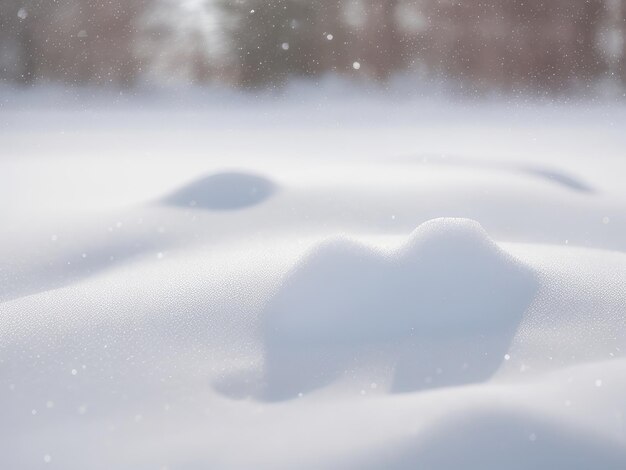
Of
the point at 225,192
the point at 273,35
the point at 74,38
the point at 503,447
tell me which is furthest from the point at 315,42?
the point at 503,447

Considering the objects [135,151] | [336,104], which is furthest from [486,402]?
[336,104]

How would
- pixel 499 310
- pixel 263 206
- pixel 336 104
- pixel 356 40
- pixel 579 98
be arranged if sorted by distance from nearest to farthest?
pixel 499 310
pixel 263 206
pixel 336 104
pixel 579 98
pixel 356 40

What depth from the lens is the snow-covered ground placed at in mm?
831

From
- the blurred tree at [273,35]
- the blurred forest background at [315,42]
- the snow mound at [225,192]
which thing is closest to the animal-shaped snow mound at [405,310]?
the snow mound at [225,192]

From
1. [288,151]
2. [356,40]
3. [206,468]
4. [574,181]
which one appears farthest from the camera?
[356,40]

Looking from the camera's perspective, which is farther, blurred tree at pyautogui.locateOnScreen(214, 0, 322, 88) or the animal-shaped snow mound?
blurred tree at pyautogui.locateOnScreen(214, 0, 322, 88)

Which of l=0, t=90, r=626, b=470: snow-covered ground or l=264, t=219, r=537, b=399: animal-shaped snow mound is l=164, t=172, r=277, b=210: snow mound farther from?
l=264, t=219, r=537, b=399: animal-shaped snow mound

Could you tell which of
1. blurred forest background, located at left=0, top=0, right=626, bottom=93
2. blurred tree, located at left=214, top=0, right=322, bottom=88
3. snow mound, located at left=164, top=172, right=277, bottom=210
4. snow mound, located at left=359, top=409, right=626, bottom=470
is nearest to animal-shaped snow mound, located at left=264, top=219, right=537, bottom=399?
snow mound, located at left=359, top=409, right=626, bottom=470

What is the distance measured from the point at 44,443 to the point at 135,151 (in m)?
2.38

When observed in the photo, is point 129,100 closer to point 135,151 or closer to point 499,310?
point 135,151

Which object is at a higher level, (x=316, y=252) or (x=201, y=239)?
(x=316, y=252)

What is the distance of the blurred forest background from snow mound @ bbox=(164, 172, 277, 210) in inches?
103

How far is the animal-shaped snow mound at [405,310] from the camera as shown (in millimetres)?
1046

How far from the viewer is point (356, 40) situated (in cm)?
496
